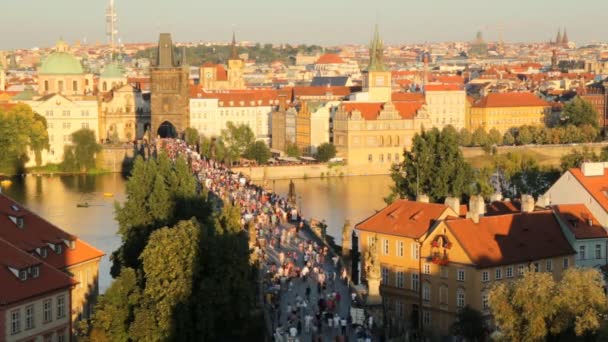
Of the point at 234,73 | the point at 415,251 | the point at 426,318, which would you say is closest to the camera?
the point at 426,318

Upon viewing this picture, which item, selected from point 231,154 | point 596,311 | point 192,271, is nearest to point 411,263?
point 192,271

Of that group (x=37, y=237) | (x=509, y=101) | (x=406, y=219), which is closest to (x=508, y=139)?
(x=509, y=101)

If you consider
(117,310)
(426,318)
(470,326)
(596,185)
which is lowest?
(426,318)

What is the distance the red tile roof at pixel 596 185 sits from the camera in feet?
102

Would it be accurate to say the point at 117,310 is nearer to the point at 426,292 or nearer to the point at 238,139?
the point at 426,292

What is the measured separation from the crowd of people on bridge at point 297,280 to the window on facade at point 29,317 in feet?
12.6

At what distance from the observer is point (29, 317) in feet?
72.9

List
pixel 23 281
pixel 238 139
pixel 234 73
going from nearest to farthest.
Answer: pixel 23 281 → pixel 238 139 → pixel 234 73

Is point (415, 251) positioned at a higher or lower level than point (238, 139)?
higher

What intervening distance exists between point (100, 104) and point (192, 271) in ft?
189

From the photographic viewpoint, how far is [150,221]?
3019 centimetres

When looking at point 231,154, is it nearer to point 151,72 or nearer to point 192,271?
point 151,72

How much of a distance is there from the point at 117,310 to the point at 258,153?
161ft

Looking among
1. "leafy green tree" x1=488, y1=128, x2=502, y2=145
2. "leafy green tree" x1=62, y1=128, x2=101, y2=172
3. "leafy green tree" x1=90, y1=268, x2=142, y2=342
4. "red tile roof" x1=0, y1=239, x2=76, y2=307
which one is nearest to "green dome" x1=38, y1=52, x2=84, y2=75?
"leafy green tree" x1=62, y1=128, x2=101, y2=172
